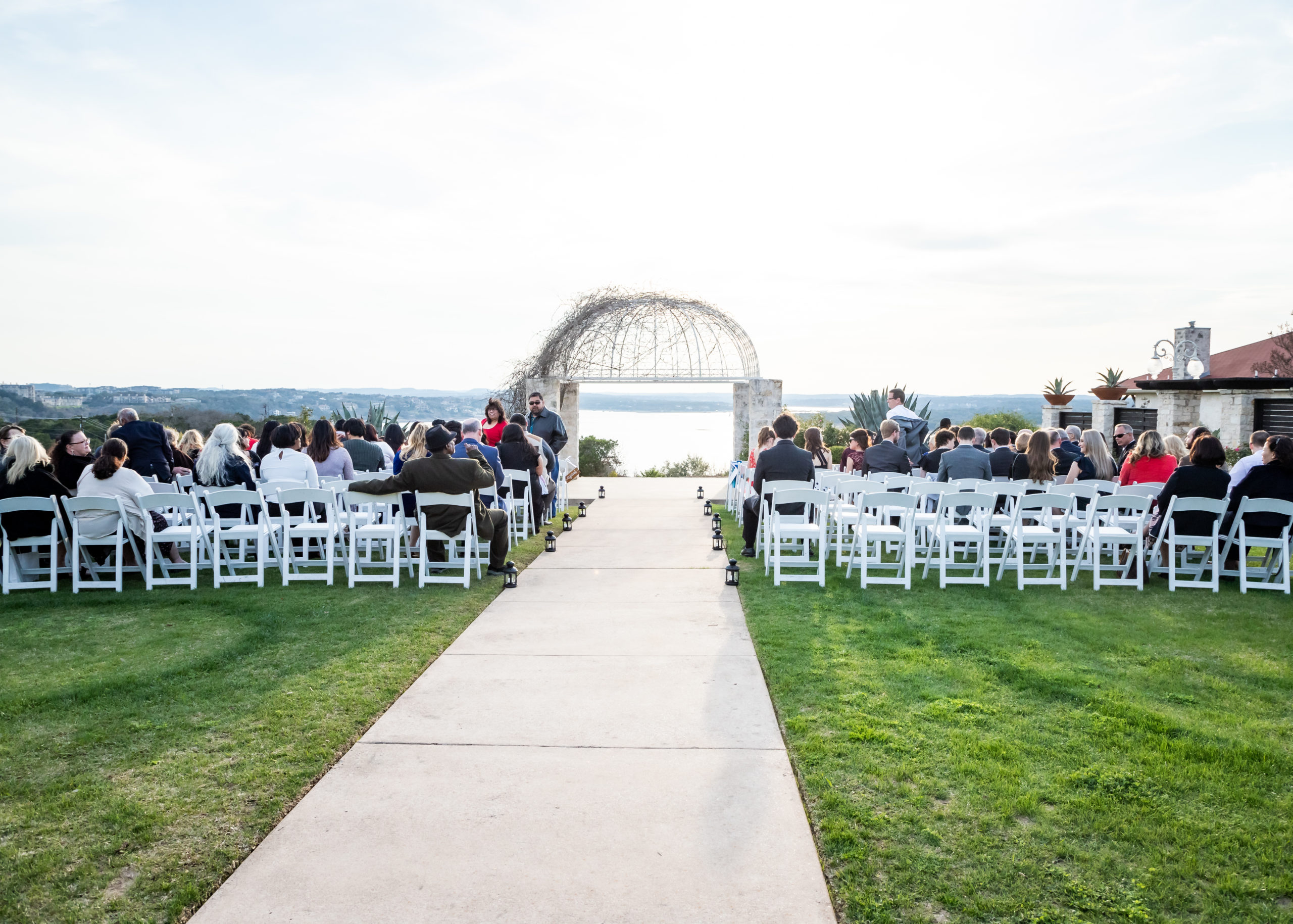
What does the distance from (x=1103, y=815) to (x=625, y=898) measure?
1.95 meters

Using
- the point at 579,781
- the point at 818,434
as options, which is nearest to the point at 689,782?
the point at 579,781

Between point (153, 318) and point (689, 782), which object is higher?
point (153, 318)

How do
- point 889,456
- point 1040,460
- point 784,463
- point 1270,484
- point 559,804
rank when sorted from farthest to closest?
point 889,456, point 784,463, point 1040,460, point 1270,484, point 559,804

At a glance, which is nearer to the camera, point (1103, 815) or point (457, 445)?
point (1103, 815)

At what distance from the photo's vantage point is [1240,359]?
27.8 m

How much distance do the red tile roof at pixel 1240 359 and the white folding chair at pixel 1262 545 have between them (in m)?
19.3

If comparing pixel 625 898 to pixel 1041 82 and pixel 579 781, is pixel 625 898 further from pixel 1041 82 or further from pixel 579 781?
pixel 1041 82

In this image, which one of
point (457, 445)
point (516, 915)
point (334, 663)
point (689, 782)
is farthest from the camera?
point (457, 445)

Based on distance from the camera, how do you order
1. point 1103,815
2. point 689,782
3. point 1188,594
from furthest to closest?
point 1188,594 → point 689,782 → point 1103,815

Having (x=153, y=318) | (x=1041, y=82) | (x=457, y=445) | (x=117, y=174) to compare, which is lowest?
(x=457, y=445)

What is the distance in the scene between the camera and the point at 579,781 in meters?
3.56

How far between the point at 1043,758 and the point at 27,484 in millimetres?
8321

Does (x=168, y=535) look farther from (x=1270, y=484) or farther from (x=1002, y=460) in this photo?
(x=1270, y=484)

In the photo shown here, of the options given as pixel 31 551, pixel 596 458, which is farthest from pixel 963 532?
pixel 596 458
